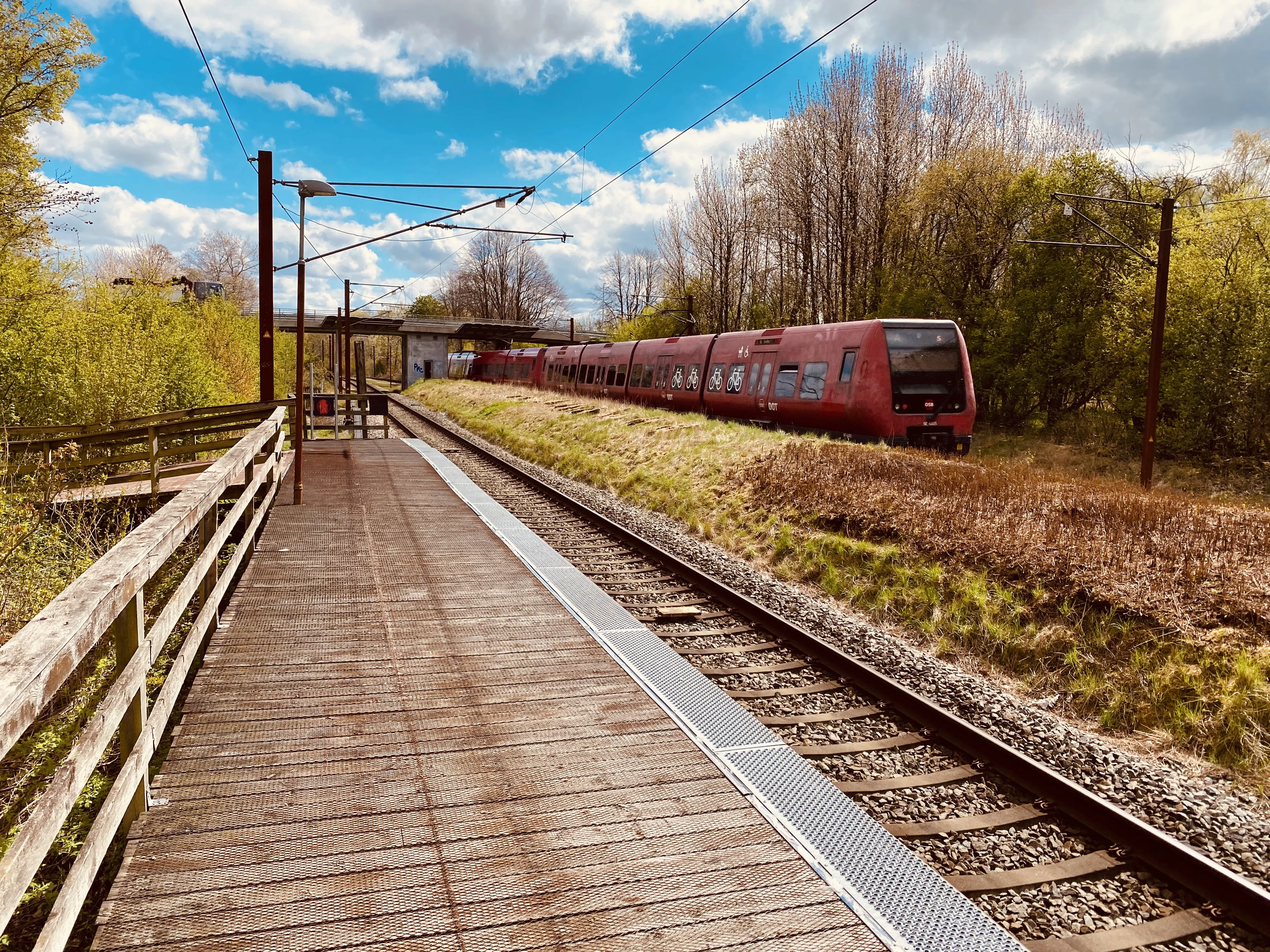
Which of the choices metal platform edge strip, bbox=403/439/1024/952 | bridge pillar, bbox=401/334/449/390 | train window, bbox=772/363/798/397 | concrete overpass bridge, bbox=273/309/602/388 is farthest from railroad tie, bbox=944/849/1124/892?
bridge pillar, bbox=401/334/449/390

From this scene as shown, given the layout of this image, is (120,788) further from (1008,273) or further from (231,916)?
(1008,273)

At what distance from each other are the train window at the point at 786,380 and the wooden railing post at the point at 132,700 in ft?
52.3

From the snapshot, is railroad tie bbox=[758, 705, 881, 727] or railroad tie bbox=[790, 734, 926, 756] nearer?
railroad tie bbox=[790, 734, 926, 756]

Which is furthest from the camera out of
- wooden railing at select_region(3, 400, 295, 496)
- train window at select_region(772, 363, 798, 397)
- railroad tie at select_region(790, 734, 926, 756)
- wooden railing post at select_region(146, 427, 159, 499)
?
train window at select_region(772, 363, 798, 397)

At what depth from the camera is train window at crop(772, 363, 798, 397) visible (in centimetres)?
1802

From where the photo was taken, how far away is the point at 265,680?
498cm

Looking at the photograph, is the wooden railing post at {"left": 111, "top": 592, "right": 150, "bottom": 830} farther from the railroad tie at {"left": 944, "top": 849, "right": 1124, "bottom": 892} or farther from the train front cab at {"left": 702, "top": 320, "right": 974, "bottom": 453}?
the train front cab at {"left": 702, "top": 320, "right": 974, "bottom": 453}

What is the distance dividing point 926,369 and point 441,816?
14144 mm

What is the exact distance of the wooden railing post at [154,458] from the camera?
33.9 feet

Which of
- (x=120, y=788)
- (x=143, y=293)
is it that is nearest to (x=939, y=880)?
(x=120, y=788)

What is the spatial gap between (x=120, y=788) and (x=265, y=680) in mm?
1901

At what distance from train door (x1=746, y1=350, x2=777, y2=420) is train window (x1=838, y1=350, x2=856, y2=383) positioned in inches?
106

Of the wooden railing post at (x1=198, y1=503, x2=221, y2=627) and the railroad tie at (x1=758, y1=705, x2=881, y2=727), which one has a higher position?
the wooden railing post at (x1=198, y1=503, x2=221, y2=627)

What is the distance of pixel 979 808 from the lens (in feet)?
13.8
